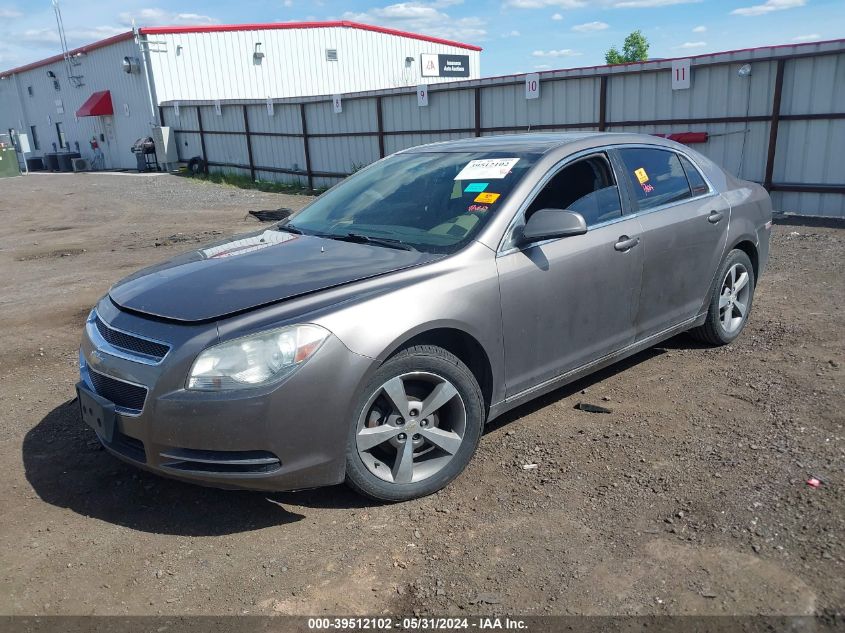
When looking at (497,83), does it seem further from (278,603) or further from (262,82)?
(262,82)

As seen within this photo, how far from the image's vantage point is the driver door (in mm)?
3684

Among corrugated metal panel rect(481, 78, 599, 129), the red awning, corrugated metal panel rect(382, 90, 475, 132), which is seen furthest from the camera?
the red awning

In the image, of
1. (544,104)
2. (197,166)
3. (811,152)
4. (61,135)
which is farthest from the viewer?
(61,135)

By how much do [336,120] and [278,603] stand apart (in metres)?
18.4

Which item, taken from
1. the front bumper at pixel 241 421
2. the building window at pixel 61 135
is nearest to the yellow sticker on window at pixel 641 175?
the front bumper at pixel 241 421

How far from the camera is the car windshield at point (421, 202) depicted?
3781 millimetres

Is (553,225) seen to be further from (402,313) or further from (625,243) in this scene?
(402,313)

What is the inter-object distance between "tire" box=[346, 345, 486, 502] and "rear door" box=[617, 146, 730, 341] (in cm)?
157

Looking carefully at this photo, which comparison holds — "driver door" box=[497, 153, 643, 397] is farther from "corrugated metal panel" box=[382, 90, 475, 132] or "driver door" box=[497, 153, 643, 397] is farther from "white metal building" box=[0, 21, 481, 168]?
"white metal building" box=[0, 21, 481, 168]

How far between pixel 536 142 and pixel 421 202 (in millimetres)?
838

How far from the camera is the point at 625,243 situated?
4.20 meters

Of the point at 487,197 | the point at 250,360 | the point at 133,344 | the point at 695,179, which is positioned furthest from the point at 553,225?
the point at 133,344

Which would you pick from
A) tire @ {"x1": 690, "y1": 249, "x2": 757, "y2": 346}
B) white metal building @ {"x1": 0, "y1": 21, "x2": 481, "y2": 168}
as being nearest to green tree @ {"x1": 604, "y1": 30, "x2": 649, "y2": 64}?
white metal building @ {"x1": 0, "y1": 21, "x2": 481, "y2": 168}

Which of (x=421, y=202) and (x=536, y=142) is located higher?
(x=536, y=142)
